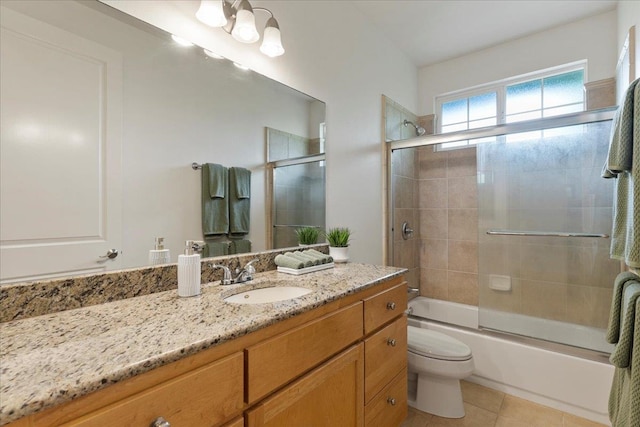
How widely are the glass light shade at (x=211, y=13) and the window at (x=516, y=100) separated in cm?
214

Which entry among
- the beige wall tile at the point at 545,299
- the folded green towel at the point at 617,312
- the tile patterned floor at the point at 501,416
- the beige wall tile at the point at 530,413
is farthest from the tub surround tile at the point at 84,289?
the beige wall tile at the point at 545,299

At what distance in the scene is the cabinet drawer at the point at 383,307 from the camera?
4.17 ft

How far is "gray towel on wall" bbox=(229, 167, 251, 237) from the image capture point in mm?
1437

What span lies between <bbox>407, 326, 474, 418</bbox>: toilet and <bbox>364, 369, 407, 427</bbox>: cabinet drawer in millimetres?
316

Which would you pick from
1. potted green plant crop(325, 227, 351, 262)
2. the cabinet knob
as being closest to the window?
potted green plant crop(325, 227, 351, 262)

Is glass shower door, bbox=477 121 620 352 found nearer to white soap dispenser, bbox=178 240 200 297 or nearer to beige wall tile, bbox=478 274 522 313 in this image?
beige wall tile, bbox=478 274 522 313

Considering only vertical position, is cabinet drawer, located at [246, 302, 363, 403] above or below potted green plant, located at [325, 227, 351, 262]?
below

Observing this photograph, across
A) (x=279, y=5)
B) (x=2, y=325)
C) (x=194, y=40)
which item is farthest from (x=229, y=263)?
(x=279, y=5)

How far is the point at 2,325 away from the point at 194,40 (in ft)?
3.82

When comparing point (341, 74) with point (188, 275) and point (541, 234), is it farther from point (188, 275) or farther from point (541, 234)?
point (541, 234)

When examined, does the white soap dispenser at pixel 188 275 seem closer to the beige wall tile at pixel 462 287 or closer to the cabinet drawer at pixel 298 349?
the cabinet drawer at pixel 298 349

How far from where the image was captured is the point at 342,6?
2.10m

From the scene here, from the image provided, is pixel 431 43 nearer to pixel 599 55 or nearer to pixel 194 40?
pixel 599 55

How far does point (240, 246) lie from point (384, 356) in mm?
835
